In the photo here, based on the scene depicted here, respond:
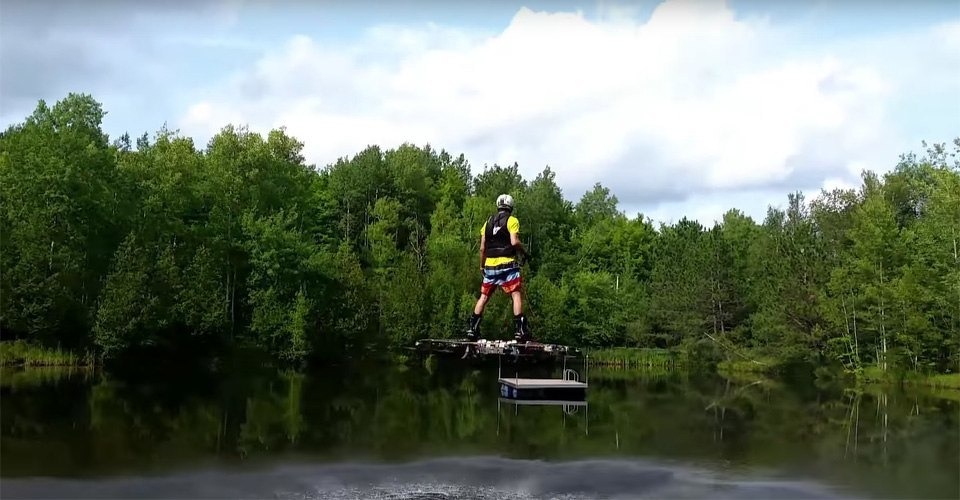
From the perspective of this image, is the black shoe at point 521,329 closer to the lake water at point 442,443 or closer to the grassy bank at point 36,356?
the lake water at point 442,443

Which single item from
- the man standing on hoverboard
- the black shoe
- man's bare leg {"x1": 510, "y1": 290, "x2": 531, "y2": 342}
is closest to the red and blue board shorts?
the man standing on hoverboard

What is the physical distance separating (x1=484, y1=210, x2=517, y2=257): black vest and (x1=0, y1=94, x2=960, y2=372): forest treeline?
33.2 m

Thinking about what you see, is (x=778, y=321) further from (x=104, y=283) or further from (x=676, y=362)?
(x=104, y=283)

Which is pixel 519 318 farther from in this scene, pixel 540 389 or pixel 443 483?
pixel 540 389

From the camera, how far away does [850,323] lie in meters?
48.7

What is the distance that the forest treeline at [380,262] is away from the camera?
4191 centimetres

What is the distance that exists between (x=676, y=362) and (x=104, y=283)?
37.5 meters

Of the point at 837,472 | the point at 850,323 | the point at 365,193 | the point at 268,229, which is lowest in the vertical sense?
the point at 837,472

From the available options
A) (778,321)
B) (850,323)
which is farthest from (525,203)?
(850,323)

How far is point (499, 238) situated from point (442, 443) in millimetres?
16308

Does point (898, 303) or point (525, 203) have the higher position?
point (525, 203)

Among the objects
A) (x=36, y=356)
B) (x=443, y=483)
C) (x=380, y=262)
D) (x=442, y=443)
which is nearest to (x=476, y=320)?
(x=443, y=483)

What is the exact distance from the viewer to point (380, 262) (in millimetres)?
60781

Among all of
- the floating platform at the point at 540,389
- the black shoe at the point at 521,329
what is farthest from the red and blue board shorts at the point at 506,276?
the floating platform at the point at 540,389
